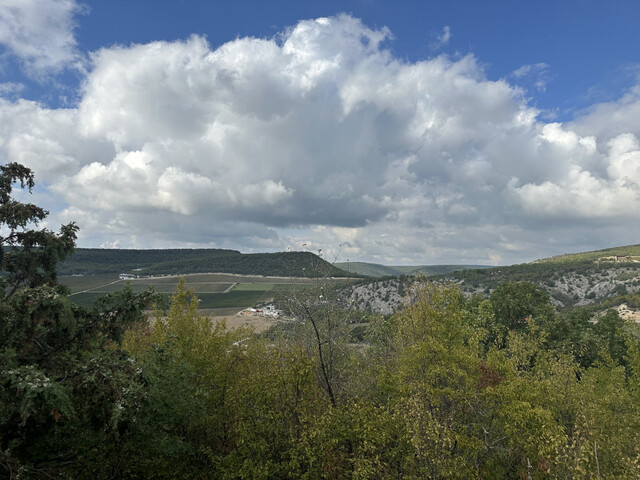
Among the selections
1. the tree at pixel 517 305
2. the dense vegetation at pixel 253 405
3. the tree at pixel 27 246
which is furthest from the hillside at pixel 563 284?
the tree at pixel 27 246

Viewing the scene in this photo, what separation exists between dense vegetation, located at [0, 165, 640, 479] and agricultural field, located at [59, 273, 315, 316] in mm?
81191

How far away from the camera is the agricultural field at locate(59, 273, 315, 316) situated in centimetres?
11500

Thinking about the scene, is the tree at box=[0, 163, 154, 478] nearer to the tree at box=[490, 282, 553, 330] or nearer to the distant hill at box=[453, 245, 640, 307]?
the tree at box=[490, 282, 553, 330]

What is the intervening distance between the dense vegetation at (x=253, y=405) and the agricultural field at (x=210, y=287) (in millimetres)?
81191

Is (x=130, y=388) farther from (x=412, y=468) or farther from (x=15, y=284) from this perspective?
(x=412, y=468)

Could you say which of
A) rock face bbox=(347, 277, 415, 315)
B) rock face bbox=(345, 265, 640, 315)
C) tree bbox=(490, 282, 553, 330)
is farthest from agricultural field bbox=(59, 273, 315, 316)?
tree bbox=(490, 282, 553, 330)

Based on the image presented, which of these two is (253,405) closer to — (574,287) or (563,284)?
(563,284)

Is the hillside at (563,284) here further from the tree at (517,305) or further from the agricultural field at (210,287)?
the tree at (517,305)

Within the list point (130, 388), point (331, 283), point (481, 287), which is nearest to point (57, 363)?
point (130, 388)

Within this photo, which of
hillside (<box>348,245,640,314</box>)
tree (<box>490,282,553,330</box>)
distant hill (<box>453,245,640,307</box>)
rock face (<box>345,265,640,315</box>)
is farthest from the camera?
rock face (<box>345,265,640,315</box>)

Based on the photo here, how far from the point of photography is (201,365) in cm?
1620

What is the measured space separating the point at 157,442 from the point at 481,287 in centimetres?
11716

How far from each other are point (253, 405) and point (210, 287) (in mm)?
149428

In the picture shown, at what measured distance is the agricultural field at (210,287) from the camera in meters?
115
